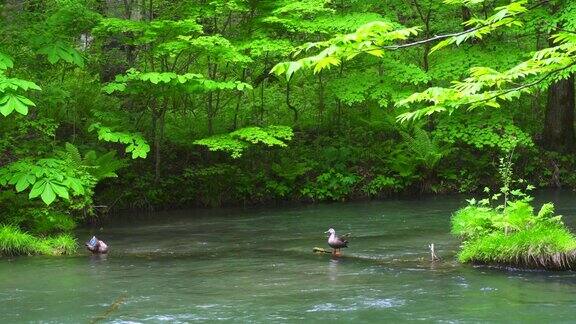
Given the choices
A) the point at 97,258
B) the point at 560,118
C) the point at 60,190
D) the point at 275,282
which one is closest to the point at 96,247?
the point at 97,258

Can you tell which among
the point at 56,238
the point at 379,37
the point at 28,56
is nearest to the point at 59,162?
the point at 56,238

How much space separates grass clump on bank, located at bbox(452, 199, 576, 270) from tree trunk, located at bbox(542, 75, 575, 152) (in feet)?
28.9

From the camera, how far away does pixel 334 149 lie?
16203 mm

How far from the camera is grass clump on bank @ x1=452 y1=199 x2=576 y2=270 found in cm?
774

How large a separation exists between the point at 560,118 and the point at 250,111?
780cm

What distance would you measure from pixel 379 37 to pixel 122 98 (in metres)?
13.8

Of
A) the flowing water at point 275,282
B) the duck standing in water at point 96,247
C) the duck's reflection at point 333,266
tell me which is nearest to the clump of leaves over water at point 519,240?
the flowing water at point 275,282

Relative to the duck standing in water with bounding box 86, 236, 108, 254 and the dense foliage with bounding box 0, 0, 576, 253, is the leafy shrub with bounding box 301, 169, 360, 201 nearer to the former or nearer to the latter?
the dense foliage with bounding box 0, 0, 576, 253

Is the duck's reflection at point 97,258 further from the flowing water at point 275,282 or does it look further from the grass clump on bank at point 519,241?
the grass clump on bank at point 519,241

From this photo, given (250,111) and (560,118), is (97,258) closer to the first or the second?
(250,111)

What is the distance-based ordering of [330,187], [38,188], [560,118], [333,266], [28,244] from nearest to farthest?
1. [333,266]
2. [38,188]
3. [28,244]
4. [330,187]
5. [560,118]

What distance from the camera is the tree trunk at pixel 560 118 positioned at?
16.7 meters

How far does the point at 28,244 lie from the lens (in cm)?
959

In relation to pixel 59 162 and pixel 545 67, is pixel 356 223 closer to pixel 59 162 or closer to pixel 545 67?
pixel 59 162
